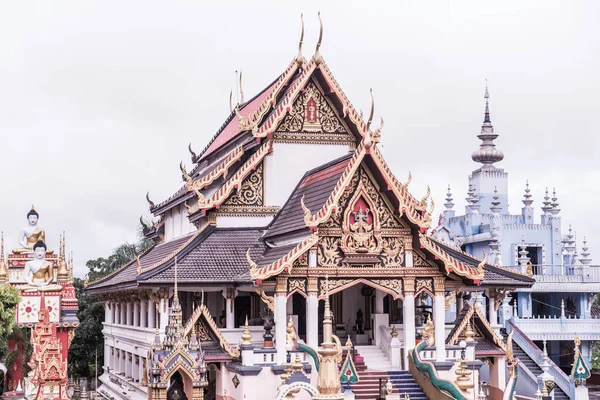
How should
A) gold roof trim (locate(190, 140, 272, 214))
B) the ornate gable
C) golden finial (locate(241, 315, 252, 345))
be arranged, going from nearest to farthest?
golden finial (locate(241, 315, 252, 345)) → gold roof trim (locate(190, 140, 272, 214)) → the ornate gable

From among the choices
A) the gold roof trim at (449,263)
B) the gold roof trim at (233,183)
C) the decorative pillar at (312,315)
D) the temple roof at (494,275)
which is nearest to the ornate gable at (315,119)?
the gold roof trim at (233,183)

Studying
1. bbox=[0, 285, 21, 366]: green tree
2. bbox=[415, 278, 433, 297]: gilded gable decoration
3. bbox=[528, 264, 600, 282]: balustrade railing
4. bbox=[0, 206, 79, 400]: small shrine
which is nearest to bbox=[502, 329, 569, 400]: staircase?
bbox=[528, 264, 600, 282]: balustrade railing

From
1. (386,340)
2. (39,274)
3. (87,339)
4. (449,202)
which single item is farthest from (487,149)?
(39,274)

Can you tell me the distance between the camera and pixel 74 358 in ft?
131

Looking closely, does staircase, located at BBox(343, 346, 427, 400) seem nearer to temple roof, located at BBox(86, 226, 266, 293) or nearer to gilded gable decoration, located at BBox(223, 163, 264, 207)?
temple roof, located at BBox(86, 226, 266, 293)

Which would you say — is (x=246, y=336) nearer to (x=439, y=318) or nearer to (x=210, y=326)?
(x=210, y=326)

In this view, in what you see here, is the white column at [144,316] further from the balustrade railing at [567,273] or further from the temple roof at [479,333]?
the balustrade railing at [567,273]

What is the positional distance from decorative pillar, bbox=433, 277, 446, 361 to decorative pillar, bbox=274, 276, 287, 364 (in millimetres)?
3687

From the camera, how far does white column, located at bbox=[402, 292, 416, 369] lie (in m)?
23.8

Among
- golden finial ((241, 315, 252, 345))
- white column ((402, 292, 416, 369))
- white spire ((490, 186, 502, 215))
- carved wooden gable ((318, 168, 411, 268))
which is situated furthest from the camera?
white spire ((490, 186, 502, 215))

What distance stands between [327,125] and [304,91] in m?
1.13

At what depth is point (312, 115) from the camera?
93.0ft

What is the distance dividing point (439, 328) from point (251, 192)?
6412 millimetres

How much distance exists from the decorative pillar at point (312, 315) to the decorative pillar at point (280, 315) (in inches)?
21.9
